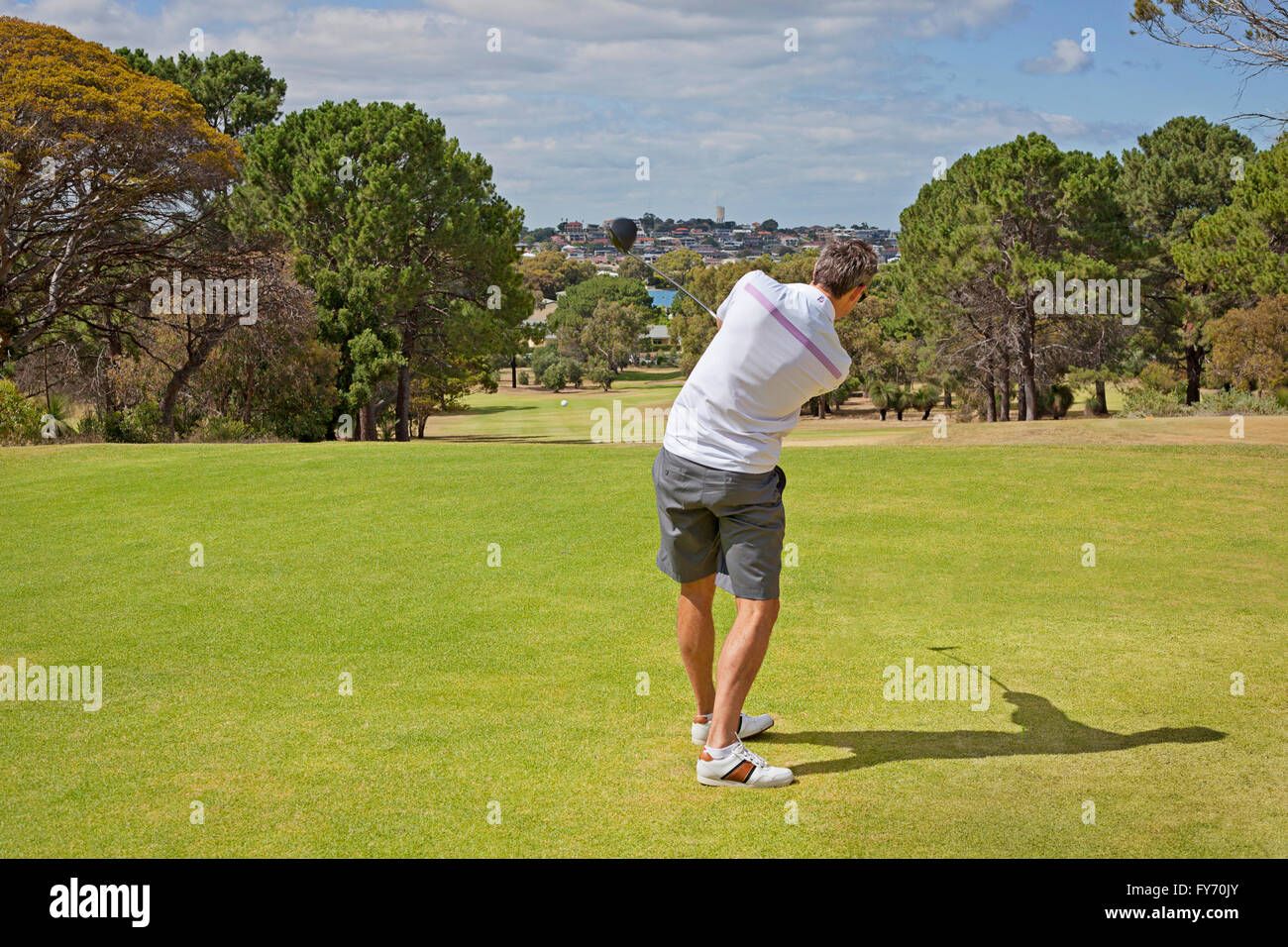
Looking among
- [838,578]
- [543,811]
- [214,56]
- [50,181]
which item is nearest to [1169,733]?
[543,811]

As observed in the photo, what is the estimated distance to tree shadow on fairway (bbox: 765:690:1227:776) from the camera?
5184 millimetres

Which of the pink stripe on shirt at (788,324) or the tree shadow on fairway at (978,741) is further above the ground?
Answer: the pink stripe on shirt at (788,324)

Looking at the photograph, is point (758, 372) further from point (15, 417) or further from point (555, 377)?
point (555, 377)

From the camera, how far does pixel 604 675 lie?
647 centimetres

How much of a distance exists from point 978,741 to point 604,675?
2142 millimetres

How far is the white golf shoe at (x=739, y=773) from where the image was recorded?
4.79 meters

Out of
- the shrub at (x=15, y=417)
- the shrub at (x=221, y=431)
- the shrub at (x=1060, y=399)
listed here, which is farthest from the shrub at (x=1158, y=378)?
the shrub at (x=15, y=417)

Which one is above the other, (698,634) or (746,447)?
(746,447)

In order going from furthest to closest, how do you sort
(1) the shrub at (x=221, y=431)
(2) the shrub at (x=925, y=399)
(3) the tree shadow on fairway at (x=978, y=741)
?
1. (2) the shrub at (x=925, y=399)
2. (1) the shrub at (x=221, y=431)
3. (3) the tree shadow on fairway at (x=978, y=741)

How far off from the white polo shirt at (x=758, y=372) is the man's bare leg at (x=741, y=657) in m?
0.64

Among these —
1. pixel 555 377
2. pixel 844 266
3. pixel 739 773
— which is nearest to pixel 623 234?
pixel 844 266

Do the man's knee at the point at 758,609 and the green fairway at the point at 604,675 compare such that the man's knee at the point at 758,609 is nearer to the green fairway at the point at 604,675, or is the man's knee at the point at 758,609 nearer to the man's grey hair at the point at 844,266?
the green fairway at the point at 604,675

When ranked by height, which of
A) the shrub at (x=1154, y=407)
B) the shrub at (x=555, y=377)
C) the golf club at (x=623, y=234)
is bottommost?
the shrub at (x=1154, y=407)

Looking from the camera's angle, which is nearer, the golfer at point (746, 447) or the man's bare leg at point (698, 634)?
the golfer at point (746, 447)
